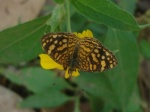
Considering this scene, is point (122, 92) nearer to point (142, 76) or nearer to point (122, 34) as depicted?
point (122, 34)

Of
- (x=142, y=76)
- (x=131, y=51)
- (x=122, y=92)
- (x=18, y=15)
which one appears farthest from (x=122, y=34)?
(x=18, y=15)

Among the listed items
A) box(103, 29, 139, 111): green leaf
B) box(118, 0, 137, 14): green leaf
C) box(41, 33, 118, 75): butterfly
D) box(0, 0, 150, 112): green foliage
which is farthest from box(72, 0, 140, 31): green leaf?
box(118, 0, 137, 14): green leaf

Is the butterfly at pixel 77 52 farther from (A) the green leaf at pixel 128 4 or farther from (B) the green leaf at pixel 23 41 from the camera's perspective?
(A) the green leaf at pixel 128 4

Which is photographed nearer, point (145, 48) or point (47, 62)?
point (47, 62)

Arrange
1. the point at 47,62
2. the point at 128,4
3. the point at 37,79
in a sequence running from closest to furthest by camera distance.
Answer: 1. the point at 47,62
2. the point at 128,4
3. the point at 37,79

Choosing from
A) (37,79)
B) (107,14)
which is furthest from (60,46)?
(37,79)

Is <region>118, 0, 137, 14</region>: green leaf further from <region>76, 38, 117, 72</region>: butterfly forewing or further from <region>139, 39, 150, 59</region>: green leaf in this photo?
<region>76, 38, 117, 72</region>: butterfly forewing

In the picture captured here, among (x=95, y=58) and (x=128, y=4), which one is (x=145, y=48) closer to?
(x=128, y=4)
